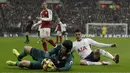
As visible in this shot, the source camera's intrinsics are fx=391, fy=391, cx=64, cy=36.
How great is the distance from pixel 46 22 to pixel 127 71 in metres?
8.25

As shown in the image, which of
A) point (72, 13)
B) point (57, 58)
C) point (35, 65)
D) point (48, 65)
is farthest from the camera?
point (72, 13)

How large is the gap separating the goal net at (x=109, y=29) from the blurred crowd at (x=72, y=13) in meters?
2.52

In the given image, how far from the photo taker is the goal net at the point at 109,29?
49062mm

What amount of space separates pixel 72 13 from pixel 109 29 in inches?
322

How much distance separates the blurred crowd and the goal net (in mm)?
2516

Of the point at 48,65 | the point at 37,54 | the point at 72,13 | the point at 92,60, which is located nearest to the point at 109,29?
the point at 72,13

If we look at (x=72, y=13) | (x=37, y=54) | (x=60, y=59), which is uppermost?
(x=37, y=54)

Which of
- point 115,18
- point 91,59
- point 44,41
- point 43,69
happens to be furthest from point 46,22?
point 115,18

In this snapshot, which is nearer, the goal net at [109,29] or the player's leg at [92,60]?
the player's leg at [92,60]

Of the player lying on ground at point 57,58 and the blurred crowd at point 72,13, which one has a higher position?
the player lying on ground at point 57,58

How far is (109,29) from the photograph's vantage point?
4947 cm

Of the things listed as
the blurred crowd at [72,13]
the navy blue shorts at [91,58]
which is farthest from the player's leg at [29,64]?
the blurred crowd at [72,13]

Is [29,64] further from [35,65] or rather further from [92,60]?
[92,60]

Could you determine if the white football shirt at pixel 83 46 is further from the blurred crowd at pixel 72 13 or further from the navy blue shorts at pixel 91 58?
the blurred crowd at pixel 72 13
